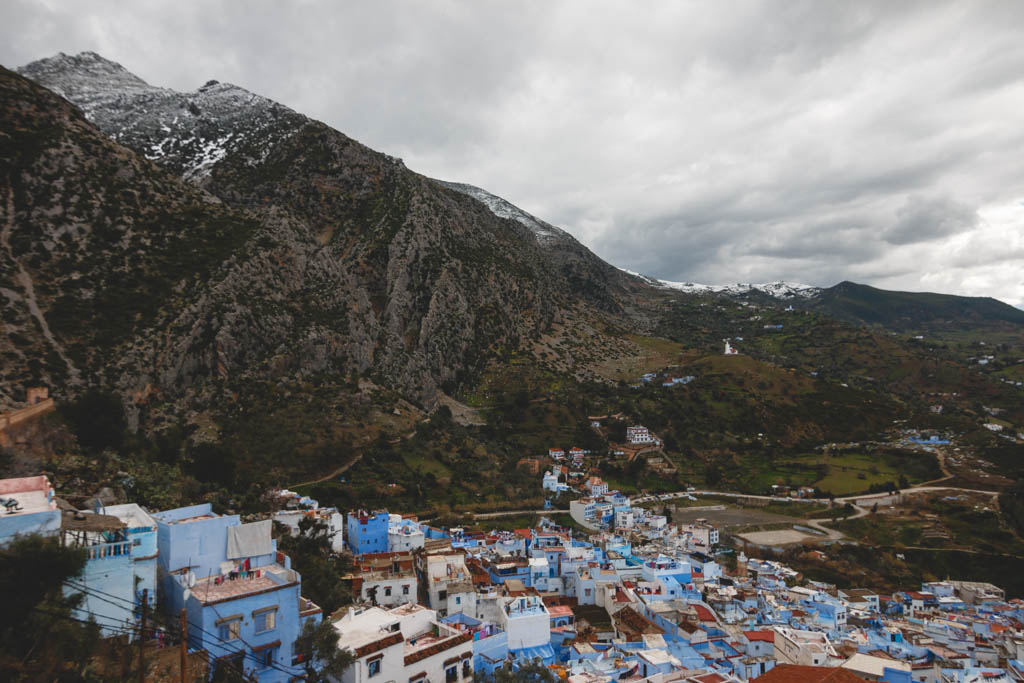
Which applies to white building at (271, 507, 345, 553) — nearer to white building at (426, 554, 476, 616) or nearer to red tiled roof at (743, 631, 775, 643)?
white building at (426, 554, 476, 616)

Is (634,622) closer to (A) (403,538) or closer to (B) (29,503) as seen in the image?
(A) (403,538)

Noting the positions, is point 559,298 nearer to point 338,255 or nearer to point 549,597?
point 338,255

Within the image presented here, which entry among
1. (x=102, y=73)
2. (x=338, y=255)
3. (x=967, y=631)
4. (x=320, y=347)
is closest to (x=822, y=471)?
(x=967, y=631)

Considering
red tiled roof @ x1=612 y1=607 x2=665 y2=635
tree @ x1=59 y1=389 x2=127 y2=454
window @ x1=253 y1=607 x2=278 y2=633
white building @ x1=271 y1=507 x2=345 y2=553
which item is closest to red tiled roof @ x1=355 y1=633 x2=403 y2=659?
window @ x1=253 y1=607 x2=278 y2=633

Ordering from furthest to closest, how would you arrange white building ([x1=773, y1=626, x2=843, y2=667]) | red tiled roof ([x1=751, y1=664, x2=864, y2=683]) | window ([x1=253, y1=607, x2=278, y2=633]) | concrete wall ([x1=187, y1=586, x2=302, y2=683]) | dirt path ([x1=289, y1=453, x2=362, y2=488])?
1. dirt path ([x1=289, y1=453, x2=362, y2=488])
2. white building ([x1=773, y1=626, x2=843, y2=667])
3. red tiled roof ([x1=751, y1=664, x2=864, y2=683])
4. window ([x1=253, y1=607, x2=278, y2=633])
5. concrete wall ([x1=187, y1=586, x2=302, y2=683])

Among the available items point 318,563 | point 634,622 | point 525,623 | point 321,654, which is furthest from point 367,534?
point 321,654

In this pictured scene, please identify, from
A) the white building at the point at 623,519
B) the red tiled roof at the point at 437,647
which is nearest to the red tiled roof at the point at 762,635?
the red tiled roof at the point at 437,647

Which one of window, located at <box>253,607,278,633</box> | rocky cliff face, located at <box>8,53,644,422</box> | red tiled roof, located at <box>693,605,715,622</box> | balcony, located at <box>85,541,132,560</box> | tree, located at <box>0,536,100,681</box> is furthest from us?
rocky cliff face, located at <box>8,53,644,422</box>

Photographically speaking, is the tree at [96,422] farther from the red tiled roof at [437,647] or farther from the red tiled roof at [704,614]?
the red tiled roof at [704,614]
